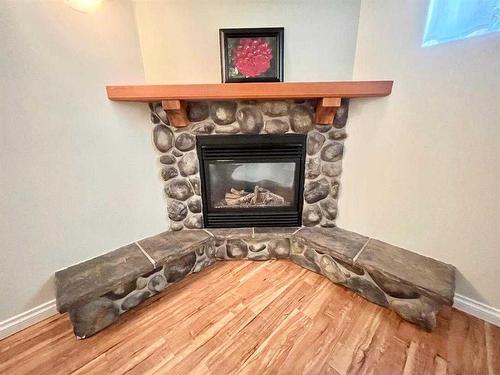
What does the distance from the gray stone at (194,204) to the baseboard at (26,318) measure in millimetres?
941

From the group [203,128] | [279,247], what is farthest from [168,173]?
[279,247]

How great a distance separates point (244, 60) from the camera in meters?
1.34

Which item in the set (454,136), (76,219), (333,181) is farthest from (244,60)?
(76,219)

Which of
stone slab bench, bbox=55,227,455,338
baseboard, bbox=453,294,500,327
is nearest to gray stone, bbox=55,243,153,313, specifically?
stone slab bench, bbox=55,227,455,338

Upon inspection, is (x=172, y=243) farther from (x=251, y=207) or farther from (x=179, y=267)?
(x=251, y=207)

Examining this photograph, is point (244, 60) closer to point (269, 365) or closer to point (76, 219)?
point (76, 219)

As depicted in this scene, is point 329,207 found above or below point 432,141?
below

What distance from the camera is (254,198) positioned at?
1761 mm

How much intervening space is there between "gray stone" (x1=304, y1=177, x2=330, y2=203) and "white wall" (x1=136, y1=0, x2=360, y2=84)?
709 mm

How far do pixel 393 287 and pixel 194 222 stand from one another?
1.36 metres

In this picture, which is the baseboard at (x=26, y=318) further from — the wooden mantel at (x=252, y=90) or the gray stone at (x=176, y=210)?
the wooden mantel at (x=252, y=90)

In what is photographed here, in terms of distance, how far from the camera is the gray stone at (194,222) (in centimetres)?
168

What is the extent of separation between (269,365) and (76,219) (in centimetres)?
130

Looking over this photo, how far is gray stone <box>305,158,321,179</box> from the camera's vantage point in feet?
5.19
